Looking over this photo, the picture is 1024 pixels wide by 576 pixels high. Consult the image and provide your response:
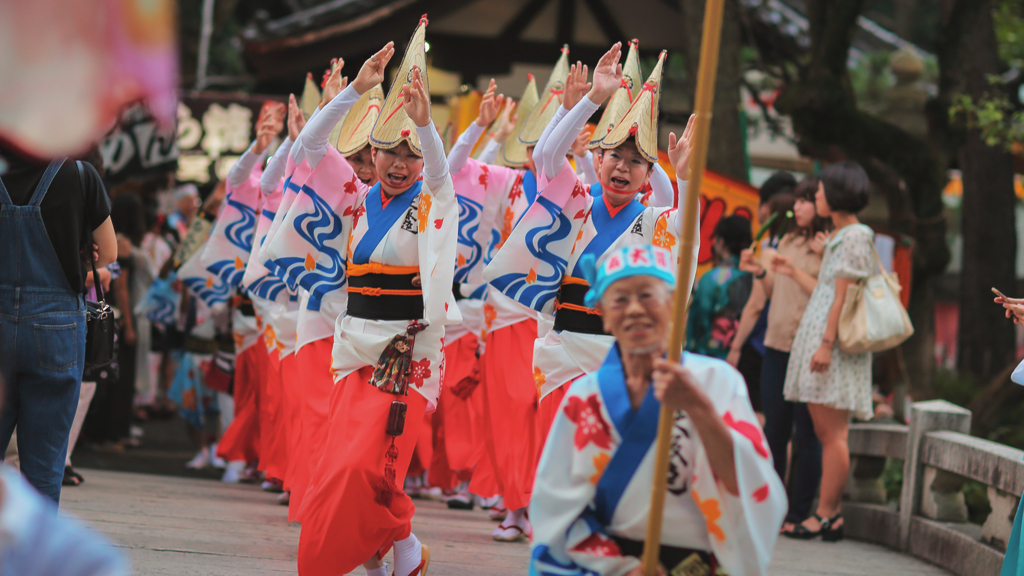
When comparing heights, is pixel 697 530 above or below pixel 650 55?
below

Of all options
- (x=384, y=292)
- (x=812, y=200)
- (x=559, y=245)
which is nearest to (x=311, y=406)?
(x=384, y=292)

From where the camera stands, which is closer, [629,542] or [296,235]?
[629,542]

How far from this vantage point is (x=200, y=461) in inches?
334

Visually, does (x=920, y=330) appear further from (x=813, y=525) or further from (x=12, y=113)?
(x=12, y=113)

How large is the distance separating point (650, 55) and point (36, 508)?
37.3 ft

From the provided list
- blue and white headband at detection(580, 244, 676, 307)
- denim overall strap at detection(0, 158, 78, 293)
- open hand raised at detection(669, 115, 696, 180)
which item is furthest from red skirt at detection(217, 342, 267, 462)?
blue and white headband at detection(580, 244, 676, 307)

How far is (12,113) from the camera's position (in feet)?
6.79

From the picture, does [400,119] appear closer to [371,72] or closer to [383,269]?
[371,72]

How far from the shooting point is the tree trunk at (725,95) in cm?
991

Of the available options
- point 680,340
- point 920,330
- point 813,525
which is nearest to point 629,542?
point 680,340

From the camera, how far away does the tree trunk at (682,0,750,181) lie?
9.91 m

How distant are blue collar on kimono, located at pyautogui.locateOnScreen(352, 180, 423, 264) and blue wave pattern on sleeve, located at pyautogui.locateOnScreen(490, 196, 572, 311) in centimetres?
60

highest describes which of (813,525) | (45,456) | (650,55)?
(650,55)

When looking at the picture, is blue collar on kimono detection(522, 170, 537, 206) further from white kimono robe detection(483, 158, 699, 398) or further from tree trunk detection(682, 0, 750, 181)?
tree trunk detection(682, 0, 750, 181)
